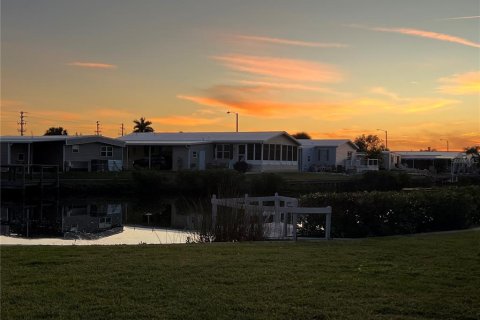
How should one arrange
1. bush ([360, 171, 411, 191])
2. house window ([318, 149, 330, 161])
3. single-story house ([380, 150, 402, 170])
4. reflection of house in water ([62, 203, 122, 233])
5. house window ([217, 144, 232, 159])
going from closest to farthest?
1. reflection of house in water ([62, 203, 122, 233])
2. bush ([360, 171, 411, 191])
3. house window ([217, 144, 232, 159])
4. house window ([318, 149, 330, 161])
5. single-story house ([380, 150, 402, 170])

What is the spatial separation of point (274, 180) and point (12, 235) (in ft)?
73.9

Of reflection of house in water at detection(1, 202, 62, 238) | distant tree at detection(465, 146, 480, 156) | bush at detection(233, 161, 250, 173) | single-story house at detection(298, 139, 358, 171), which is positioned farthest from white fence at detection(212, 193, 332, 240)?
distant tree at detection(465, 146, 480, 156)

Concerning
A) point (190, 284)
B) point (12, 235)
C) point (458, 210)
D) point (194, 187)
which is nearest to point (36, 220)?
point (12, 235)

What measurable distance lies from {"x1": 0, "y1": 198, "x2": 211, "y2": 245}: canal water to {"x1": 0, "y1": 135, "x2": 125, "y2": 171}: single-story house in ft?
30.4

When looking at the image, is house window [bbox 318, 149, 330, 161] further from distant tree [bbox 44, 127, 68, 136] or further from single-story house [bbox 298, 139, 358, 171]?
distant tree [bbox 44, 127, 68, 136]

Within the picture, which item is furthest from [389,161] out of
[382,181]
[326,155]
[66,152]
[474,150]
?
[66,152]

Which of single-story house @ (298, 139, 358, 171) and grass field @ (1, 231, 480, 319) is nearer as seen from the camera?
grass field @ (1, 231, 480, 319)

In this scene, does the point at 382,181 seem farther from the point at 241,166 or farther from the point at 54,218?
the point at 54,218

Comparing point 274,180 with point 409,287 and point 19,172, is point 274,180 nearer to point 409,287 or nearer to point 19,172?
point 19,172

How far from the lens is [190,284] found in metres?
6.55

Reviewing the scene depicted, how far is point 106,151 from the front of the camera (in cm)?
4566

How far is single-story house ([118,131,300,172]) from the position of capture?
48.1m

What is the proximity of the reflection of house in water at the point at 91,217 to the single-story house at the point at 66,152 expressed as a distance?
523 inches

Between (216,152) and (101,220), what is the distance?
27.0 meters
